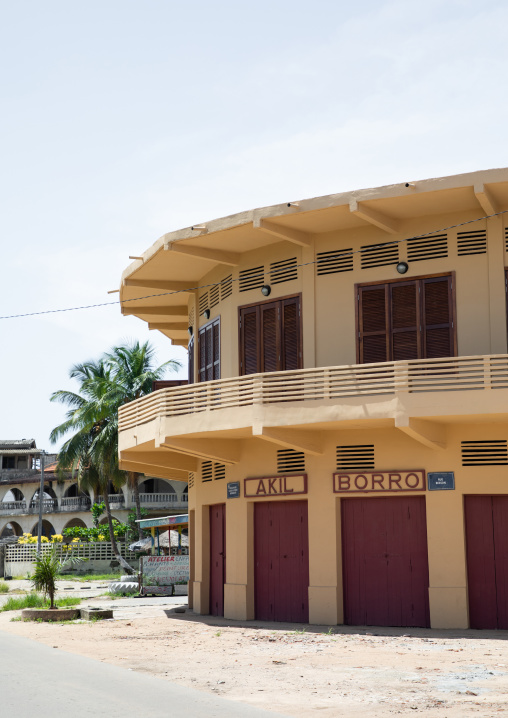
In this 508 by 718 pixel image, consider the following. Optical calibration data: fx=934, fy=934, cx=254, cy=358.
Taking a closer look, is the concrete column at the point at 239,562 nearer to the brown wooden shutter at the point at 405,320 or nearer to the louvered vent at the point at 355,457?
the louvered vent at the point at 355,457

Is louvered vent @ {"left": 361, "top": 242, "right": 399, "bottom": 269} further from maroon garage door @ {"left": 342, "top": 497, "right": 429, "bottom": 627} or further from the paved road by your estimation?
the paved road

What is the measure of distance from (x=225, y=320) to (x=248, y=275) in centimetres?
124

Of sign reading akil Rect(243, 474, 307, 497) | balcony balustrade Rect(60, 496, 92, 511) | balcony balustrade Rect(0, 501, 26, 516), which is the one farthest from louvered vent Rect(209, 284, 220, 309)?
balcony balustrade Rect(0, 501, 26, 516)

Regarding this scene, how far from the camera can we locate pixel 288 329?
19750 millimetres

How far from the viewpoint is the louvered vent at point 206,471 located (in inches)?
861

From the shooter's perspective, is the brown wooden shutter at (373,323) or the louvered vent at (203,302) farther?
the louvered vent at (203,302)

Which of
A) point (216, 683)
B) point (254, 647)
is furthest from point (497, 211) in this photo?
point (216, 683)

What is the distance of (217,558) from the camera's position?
21.7m

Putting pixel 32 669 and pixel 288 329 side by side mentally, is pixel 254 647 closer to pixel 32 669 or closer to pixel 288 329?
pixel 32 669

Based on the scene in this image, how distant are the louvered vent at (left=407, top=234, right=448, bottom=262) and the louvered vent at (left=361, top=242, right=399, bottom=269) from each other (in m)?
0.31

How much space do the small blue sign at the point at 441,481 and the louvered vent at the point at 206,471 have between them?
19.6 ft

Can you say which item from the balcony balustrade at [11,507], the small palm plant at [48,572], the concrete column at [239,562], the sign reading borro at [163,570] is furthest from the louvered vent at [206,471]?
the balcony balustrade at [11,507]

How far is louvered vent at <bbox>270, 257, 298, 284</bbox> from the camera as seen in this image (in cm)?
1984

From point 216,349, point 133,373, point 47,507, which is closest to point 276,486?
point 216,349
